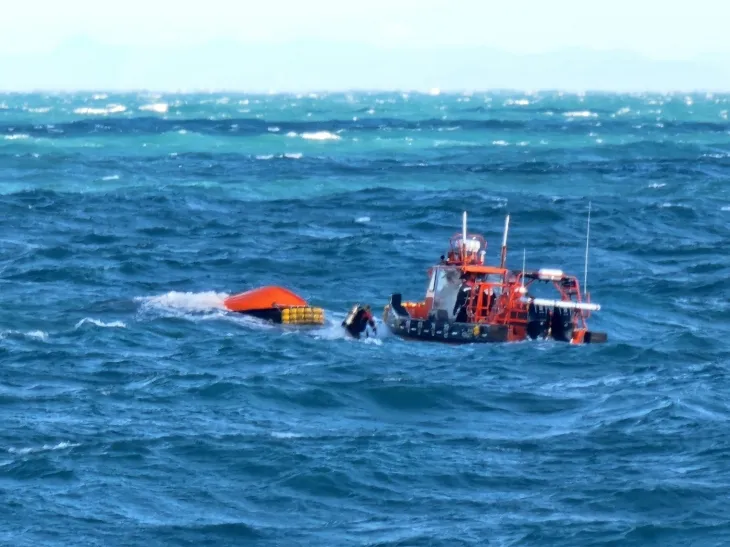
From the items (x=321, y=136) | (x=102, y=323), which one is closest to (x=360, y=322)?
(x=102, y=323)

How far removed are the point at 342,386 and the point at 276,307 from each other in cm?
954

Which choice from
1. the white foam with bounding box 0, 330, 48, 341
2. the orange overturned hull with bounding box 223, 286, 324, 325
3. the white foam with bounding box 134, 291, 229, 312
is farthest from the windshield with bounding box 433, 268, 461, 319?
the white foam with bounding box 0, 330, 48, 341

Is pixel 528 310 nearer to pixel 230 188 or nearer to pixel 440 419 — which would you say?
pixel 440 419

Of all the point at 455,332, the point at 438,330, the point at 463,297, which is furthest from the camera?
the point at 463,297

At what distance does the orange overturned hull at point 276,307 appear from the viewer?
41969 millimetres

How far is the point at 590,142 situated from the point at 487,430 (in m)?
113

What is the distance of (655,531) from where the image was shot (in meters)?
23.5

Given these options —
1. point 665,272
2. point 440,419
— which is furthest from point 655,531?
point 665,272

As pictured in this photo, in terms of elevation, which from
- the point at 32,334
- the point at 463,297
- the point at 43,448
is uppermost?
the point at 463,297

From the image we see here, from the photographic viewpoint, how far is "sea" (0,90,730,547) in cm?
2417

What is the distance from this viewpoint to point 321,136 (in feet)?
492

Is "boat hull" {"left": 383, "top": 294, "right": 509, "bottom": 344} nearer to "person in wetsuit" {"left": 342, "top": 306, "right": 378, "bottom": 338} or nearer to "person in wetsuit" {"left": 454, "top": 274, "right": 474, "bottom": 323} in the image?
"person in wetsuit" {"left": 454, "top": 274, "right": 474, "bottom": 323}

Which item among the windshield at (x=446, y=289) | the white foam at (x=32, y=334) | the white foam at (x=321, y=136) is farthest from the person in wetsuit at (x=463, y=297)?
the white foam at (x=321, y=136)

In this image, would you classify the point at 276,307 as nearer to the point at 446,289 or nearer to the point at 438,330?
the point at 446,289
